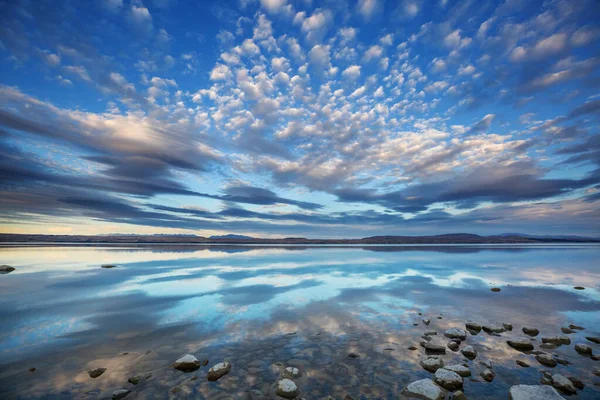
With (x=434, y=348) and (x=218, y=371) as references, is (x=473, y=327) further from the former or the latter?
(x=218, y=371)

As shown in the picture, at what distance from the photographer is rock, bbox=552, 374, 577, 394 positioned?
5.80 m

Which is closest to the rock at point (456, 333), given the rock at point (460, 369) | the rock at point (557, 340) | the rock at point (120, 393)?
the rock at point (557, 340)

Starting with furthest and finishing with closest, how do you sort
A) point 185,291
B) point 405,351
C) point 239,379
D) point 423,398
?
point 185,291 < point 405,351 < point 239,379 < point 423,398

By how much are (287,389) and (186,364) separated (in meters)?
3.12

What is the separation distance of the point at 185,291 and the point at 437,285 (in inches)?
741

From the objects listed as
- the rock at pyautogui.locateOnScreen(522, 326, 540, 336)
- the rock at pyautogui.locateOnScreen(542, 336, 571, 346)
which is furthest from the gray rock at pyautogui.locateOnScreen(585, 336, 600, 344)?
the rock at pyautogui.locateOnScreen(522, 326, 540, 336)

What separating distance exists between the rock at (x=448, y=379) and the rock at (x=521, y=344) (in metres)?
3.82

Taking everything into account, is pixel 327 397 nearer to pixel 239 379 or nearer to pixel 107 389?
pixel 239 379

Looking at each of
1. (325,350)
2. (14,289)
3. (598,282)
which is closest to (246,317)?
(325,350)

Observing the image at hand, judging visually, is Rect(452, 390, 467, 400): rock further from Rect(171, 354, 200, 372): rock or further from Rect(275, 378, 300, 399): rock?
Rect(171, 354, 200, 372): rock

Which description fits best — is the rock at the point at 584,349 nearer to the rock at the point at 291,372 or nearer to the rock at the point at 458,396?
the rock at the point at 458,396

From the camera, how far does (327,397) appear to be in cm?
569

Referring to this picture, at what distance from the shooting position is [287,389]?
230 inches

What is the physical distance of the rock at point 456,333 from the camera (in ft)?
30.1
